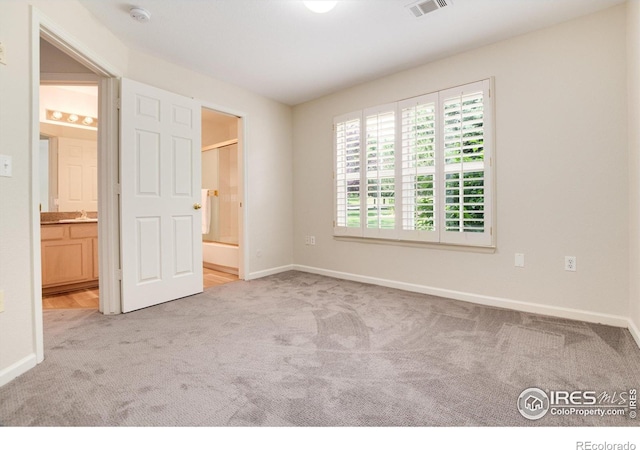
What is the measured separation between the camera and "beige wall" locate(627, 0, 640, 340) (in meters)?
2.10

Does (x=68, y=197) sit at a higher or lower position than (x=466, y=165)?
lower

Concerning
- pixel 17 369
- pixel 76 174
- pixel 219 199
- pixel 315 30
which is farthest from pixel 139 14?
pixel 219 199

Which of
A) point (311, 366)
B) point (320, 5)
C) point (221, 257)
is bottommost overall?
point (311, 366)

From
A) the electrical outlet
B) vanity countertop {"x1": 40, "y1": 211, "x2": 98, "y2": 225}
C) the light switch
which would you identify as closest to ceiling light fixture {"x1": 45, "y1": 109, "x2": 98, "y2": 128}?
vanity countertop {"x1": 40, "y1": 211, "x2": 98, "y2": 225}

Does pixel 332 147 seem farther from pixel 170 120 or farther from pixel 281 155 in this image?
pixel 170 120

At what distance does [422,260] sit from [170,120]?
10.1 ft

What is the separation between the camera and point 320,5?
2240mm

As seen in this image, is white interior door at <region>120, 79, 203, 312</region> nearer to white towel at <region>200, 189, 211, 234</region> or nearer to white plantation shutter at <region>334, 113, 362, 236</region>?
white plantation shutter at <region>334, 113, 362, 236</region>

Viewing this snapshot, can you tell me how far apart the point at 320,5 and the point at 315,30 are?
0.44m

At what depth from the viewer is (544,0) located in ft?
7.53

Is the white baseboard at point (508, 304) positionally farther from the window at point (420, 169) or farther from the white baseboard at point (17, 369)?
the white baseboard at point (17, 369)

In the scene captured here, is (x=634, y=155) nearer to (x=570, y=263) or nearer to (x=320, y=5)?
(x=570, y=263)

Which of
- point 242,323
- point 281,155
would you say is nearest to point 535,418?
point 242,323

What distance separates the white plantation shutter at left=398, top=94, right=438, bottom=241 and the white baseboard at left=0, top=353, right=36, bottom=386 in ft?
10.6
